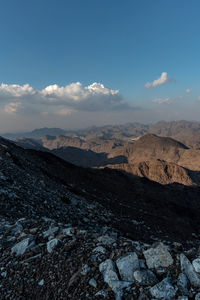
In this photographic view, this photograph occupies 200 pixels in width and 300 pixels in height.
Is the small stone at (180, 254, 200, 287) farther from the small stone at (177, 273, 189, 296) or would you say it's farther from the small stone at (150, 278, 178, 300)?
the small stone at (150, 278, 178, 300)

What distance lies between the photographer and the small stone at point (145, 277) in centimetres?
346

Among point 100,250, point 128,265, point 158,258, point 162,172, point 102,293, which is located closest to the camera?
point 102,293

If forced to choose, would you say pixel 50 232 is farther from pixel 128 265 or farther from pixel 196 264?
pixel 196 264

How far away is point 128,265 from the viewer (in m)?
3.86

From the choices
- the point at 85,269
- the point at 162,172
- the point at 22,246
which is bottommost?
the point at 162,172

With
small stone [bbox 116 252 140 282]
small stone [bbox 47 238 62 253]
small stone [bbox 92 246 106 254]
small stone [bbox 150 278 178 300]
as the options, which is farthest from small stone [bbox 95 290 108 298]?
small stone [bbox 47 238 62 253]

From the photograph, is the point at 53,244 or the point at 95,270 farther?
the point at 53,244

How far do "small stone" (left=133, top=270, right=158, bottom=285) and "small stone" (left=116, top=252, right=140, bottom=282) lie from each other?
0.38ft

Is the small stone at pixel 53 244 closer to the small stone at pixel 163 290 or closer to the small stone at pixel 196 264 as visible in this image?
the small stone at pixel 163 290

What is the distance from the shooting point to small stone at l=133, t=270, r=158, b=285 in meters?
3.46

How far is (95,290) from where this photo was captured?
11.7ft

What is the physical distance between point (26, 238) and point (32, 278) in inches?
64.8

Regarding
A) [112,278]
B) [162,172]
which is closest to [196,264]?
[112,278]

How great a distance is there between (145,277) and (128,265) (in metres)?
0.44
